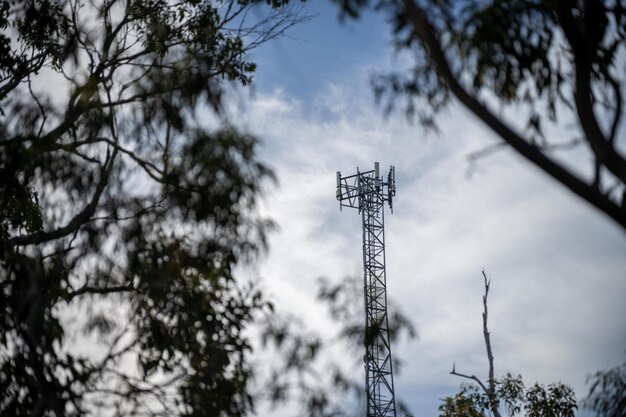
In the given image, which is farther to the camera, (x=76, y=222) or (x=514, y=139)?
(x=76, y=222)

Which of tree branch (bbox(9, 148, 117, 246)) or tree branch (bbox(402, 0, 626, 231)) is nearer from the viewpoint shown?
tree branch (bbox(402, 0, 626, 231))

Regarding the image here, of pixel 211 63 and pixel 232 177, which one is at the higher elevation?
pixel 211 63

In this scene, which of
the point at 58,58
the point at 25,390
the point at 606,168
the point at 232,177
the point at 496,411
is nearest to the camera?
the point at 606,168

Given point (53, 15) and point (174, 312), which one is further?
point (53, 15)

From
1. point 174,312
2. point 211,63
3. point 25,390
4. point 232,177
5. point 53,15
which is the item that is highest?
point 53,15

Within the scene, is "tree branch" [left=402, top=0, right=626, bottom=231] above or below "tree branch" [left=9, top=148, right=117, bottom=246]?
below

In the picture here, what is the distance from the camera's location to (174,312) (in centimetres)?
776

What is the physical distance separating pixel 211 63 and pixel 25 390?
474cm

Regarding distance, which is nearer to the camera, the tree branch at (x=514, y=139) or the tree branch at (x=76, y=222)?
the tree branch at (x=514, y=139)

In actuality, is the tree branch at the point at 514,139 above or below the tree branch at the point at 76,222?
below

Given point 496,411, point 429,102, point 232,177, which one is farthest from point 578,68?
point 496,411

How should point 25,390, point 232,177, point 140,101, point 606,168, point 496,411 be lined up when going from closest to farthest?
1. point 606,168
2. point 25,390
3. point 232,177
4. point 140,101
5. point 496,411

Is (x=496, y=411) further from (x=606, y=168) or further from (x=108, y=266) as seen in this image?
(x=606, y=168)

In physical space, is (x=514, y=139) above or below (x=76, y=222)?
below
